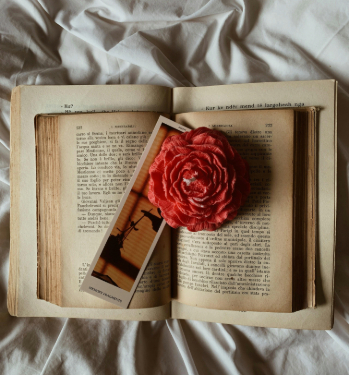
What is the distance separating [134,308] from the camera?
2.04ft

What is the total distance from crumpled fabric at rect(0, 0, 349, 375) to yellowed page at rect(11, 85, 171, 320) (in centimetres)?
4

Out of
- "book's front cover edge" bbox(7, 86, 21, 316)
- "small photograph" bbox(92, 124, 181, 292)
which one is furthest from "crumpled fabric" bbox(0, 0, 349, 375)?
"small photograph" bbox(92, 124, 181, 292)

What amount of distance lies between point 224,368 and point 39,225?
1.61ft

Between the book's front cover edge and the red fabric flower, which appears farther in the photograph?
the book's front cover edge

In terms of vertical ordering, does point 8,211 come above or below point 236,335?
above

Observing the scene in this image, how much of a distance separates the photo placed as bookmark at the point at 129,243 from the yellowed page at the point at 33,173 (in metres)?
0.07

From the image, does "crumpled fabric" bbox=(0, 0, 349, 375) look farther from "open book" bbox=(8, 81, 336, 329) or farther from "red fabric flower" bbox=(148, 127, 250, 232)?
"red fabric flower" bbox=(148, 127, 250, 232)

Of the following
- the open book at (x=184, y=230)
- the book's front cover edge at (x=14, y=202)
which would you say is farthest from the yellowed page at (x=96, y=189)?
the book's front cover edge at (x=14, y=202)

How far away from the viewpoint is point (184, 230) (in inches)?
24.2

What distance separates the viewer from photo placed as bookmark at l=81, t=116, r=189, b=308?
60cm

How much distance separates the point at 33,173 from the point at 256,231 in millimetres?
474

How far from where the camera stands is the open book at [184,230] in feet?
1.94

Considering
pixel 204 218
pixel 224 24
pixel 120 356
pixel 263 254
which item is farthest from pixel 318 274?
pixel 224 24

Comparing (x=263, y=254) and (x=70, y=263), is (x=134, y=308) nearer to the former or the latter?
(x=70, y=263)
